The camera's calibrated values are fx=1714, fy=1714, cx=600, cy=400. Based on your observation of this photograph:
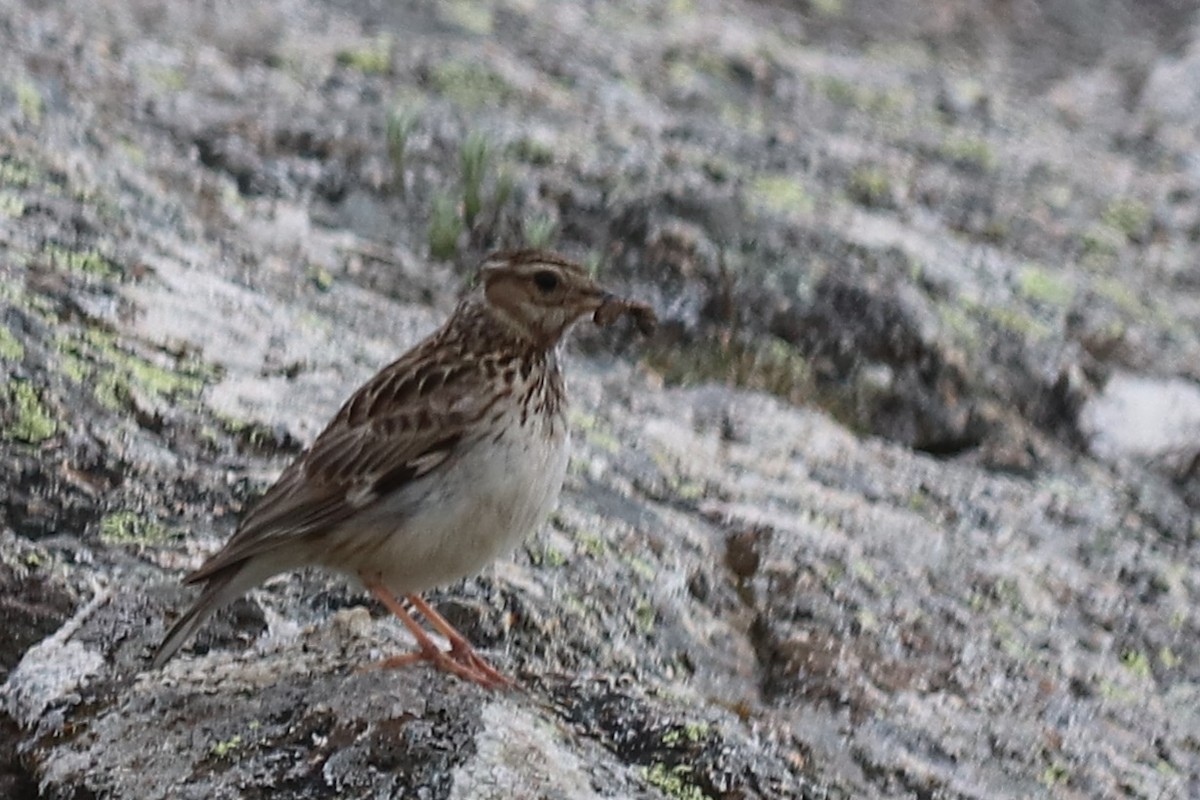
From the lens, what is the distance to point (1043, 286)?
8281 millimetres

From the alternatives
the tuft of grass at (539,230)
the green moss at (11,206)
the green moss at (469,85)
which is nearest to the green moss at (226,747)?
the green moss at (11,206)

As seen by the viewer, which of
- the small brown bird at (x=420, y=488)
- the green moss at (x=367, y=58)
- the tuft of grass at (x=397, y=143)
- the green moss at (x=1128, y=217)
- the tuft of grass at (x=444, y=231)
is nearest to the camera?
the small brown bird at (x=420, y=488)

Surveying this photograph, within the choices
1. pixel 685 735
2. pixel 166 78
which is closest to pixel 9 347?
pixel 685 735

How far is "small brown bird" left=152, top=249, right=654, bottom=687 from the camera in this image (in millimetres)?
4457

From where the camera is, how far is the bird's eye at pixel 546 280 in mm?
5113

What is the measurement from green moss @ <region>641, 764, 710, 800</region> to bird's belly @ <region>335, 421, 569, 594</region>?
2.79 ft

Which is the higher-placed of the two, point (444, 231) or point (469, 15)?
Answer: point (469, 15)

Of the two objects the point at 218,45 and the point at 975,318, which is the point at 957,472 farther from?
the point at 218,45

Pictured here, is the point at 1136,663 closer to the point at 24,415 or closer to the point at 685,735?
the point at 685,735

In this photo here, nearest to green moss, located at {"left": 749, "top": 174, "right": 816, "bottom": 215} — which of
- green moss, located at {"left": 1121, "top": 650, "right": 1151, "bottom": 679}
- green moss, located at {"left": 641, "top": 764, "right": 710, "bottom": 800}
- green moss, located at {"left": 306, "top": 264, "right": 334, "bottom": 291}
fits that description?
→ green moss, located at {"left": 306, "top": 264, "right": 334, "bottom": 291}

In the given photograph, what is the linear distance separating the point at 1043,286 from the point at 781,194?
52.7 inches

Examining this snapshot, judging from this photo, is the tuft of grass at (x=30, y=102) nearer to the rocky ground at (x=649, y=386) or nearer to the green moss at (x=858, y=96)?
the rocky ground at (x=649, y=386)

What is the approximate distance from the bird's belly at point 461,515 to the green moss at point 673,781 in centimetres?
85

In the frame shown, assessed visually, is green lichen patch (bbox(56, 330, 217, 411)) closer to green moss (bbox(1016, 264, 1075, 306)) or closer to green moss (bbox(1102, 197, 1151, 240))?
green moss (bbox(1016, 264, 1075, 306))
